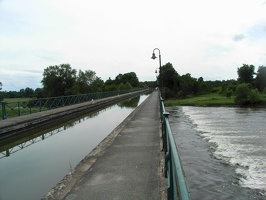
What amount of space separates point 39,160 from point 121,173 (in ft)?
14.3

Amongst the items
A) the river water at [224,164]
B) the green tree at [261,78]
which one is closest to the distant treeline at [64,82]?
the green tree at [261,78]

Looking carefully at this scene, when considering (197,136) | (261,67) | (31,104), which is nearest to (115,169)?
(197,136)

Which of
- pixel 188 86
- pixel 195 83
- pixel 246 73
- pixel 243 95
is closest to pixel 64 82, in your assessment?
pixel 188 86

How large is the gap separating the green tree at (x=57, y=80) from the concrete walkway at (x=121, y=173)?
225 feet

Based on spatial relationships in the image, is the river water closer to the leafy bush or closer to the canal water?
the canal water

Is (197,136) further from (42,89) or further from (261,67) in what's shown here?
(261,67)

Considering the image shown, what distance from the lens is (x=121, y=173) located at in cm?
592

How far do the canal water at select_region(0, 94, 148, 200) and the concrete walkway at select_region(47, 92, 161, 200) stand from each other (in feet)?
3.69

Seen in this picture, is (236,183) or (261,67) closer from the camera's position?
(236,183)

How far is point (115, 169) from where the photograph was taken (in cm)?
625

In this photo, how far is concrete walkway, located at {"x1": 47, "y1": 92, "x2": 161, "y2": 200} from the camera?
481 cm

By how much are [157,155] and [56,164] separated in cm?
336

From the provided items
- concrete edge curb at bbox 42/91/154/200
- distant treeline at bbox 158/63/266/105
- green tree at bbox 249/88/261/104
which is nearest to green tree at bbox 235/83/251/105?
green tree at bbox 249/88/261/104

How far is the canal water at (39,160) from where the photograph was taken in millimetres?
6479
